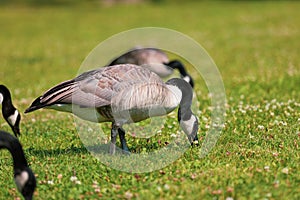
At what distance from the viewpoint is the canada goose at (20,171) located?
5.46 metres

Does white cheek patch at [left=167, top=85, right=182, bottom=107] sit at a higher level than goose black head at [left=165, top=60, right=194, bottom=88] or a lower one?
higher

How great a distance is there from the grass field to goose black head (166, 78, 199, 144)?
0.28 metres

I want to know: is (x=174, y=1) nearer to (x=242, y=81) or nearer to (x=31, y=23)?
(x=31, y=23)

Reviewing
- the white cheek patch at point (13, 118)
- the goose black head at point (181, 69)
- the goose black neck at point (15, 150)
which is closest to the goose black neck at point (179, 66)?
the goose black head at point (181, 69)

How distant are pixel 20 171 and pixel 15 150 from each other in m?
0.25

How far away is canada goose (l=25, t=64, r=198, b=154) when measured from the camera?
23.4 feet

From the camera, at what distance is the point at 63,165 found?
700 centimetres

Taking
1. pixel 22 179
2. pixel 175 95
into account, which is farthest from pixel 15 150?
pixel 175 95

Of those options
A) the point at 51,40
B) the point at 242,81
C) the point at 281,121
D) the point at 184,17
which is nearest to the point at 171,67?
the point at 242,81

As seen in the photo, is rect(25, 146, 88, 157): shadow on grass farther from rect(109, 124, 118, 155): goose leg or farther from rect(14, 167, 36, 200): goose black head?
rect(14, 167, 36, 200): goose black head

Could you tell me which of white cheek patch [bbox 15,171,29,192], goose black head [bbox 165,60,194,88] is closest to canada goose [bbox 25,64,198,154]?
white cheek patch [bbox 15,171,29,192]

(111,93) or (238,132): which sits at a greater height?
(111,93)

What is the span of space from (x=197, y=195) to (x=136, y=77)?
89.1 inches

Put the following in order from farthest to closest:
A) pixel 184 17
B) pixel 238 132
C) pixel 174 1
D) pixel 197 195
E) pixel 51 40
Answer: pixel 174 1
pixel 184 17
pixel 51 40
pixel 238 132
pixel 197 195
